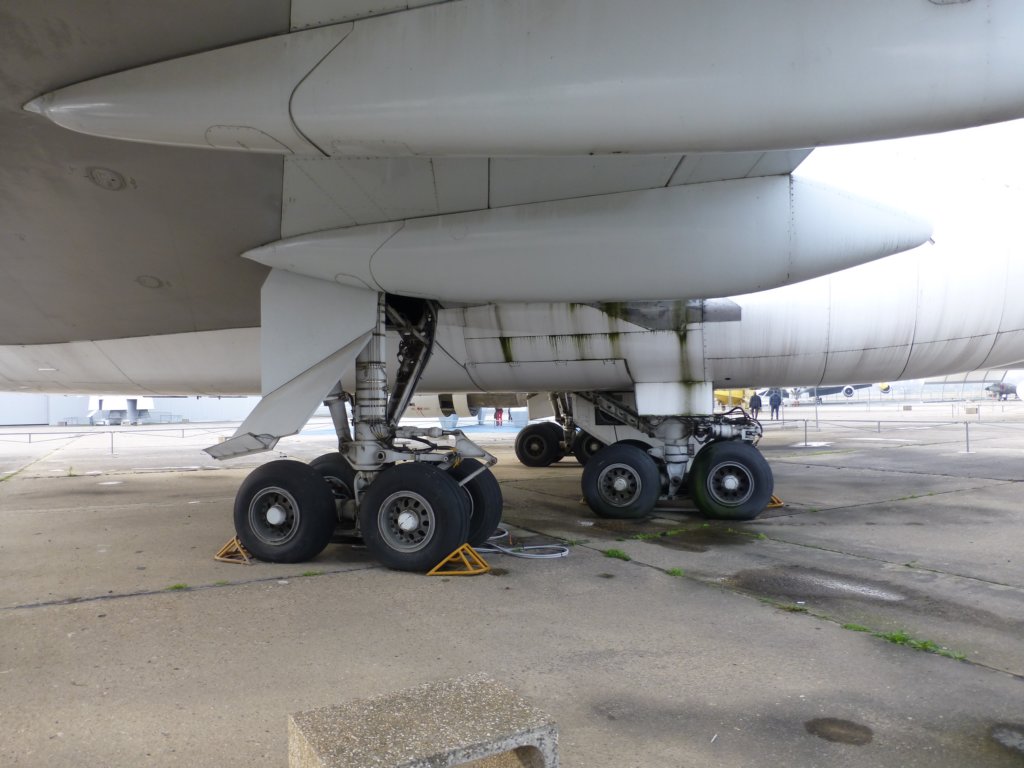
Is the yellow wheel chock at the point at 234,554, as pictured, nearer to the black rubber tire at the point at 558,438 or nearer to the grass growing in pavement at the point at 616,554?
the grass growing in pavement at the point at 616,554

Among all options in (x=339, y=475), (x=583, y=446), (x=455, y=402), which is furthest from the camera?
(x=583, y=446)

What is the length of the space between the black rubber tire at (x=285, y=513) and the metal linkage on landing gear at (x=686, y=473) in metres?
2.98

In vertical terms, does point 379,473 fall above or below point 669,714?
above

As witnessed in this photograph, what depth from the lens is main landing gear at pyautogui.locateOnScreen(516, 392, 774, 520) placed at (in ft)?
24.5

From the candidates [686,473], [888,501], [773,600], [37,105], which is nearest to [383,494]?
[773,600]

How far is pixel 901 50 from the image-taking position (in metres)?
2.88

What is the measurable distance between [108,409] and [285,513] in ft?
145

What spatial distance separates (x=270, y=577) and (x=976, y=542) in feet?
19.3

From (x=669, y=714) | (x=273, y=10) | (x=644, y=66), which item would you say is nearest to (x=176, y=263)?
(x=273, y=10)

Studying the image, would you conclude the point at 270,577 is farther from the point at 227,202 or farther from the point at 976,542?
the point at 976,542

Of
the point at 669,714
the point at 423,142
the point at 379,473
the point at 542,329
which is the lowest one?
the point at 669,714

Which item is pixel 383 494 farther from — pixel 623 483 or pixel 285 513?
pixel 623 483

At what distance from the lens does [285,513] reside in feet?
18.7

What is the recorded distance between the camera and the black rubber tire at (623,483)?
7512mm
